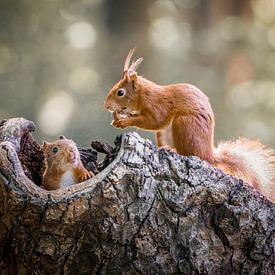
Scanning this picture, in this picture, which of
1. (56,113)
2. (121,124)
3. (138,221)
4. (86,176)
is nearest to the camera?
(138,221)

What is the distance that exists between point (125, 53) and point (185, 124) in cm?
71

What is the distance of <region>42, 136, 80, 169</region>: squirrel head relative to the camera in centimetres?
122

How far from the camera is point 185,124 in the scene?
1.27 metres

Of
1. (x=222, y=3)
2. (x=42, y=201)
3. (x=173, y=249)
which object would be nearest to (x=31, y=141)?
(x=42, y=201)

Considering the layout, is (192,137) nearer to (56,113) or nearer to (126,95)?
(126,95)

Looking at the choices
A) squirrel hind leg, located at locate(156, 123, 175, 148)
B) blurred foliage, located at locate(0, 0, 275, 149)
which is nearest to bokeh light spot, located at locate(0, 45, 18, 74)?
blurred foliage, located at locate(0, 0, 275, 149)

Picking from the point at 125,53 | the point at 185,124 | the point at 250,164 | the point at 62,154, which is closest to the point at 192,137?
the point at 185,124

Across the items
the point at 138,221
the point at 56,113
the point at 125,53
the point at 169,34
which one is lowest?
the point at 138,221

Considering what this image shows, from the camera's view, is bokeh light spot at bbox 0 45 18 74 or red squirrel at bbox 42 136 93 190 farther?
bokeh light spot at bbox 0 45 18 74

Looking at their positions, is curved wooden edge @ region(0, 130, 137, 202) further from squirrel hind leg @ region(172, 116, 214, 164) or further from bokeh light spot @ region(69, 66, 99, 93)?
bokeh light spot @ region(69, 66, 99, 93)

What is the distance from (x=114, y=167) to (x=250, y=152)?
414 mm

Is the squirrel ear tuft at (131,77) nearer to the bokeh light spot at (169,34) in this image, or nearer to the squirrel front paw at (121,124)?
the squirrel front paw at (121,124)

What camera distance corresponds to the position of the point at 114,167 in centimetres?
109

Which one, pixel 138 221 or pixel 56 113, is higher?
pixel 56 113
